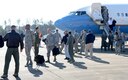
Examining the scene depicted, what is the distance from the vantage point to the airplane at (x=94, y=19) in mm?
27062

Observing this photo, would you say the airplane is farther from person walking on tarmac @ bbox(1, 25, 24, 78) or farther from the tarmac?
person walking on tarmac @ bbox(1, 25, 24, 78)

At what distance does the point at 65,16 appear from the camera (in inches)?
1091

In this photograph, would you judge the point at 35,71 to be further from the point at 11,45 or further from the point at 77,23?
the point at 77,23

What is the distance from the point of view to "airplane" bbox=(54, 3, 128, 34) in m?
27.1

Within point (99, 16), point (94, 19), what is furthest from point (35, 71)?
point (99, 16)

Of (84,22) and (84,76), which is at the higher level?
(84,22)

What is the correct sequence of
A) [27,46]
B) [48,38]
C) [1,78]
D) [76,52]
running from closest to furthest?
[1,78] < [27,46] < [48,38] < [76,52]

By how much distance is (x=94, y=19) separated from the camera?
2694 centimetres

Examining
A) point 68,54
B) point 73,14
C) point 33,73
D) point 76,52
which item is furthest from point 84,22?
point 33,73

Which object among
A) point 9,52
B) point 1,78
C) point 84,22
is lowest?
point 1,78

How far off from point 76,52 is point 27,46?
25.1ft

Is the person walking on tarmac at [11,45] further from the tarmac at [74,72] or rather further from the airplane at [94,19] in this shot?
the airplane at [94,19]

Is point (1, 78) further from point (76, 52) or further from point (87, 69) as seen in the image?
point (76, 52)

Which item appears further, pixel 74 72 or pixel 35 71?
pixel 35 71
